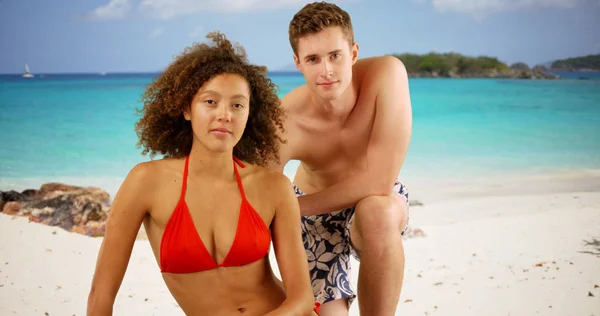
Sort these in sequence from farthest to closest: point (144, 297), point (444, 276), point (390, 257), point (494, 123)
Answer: point (494, 123)
point (444, 276)
point (144, 297)
point (390, 257)

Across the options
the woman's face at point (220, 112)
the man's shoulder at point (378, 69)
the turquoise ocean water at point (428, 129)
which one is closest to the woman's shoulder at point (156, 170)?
the woman's face at point (220, 112)

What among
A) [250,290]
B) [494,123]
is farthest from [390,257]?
[494,123]

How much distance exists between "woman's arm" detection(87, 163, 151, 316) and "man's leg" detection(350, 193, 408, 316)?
1.20 m

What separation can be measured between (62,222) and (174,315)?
2.72 meters

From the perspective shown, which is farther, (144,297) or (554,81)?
(554,81)

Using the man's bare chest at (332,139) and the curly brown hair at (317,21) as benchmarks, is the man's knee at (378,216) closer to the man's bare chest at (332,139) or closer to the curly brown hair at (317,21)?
the man's bare chest at (332,139)

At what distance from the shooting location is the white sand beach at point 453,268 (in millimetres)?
4961

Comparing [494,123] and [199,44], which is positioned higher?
[199,44]

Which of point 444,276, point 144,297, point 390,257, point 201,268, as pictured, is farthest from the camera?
point 444,276

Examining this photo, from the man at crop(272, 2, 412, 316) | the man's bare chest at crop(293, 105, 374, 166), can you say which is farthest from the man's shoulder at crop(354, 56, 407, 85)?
the man's bare chest at crop(293, 105, 374, 166)

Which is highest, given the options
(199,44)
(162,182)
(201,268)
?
(199,44)

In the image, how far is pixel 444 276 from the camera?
5750mm

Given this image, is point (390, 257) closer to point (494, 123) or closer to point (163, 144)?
point (163, 144)

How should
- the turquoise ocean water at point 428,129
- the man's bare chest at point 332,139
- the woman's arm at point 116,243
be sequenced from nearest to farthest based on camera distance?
1. the woman's arm at point 116,243
2. the man's bare chest at point 332,139
3. the turquoise ocean water at point 428,129
